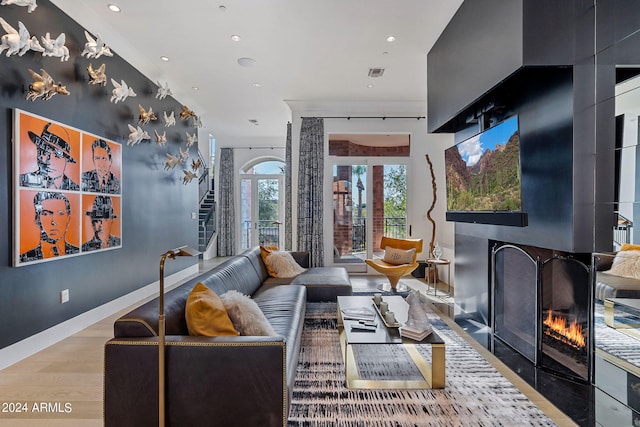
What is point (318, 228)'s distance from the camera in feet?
19.3

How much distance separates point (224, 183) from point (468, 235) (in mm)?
6624

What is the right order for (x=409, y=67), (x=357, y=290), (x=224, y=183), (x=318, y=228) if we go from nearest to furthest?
(x=409, y=67)
(x=357, y=290)
(x=318, y=228)
(x=224, y=183)

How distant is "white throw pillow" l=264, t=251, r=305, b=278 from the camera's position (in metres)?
3.98

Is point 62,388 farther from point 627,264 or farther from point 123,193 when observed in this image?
point 627,264

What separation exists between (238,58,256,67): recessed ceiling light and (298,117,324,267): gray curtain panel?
5.73 ft

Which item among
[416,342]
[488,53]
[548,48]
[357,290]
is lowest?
[357,290]

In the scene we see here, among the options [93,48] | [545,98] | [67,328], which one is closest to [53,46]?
[93,48]

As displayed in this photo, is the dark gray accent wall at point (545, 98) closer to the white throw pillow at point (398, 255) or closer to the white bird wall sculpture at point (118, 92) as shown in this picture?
the white throw pillow at point (398, 255)

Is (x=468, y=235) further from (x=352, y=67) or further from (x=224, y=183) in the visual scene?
(x=224, y=183)

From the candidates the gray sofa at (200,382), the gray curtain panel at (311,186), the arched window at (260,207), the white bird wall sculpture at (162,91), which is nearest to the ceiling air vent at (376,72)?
the gray curtain panel at (311,186)

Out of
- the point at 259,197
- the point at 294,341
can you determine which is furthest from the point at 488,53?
the point at 259,197

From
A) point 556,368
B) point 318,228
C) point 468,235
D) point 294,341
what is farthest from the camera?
point 318,228

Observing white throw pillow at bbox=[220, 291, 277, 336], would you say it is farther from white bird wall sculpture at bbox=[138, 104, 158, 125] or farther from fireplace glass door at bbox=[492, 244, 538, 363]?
white bird wall sculpture at bbox=[138, 104, 158, 125]

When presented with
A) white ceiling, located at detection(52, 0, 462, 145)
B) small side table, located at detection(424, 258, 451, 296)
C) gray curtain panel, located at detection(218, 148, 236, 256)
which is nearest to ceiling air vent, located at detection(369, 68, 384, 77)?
white ceiling, located at detection(52, 0, 462, 145)
